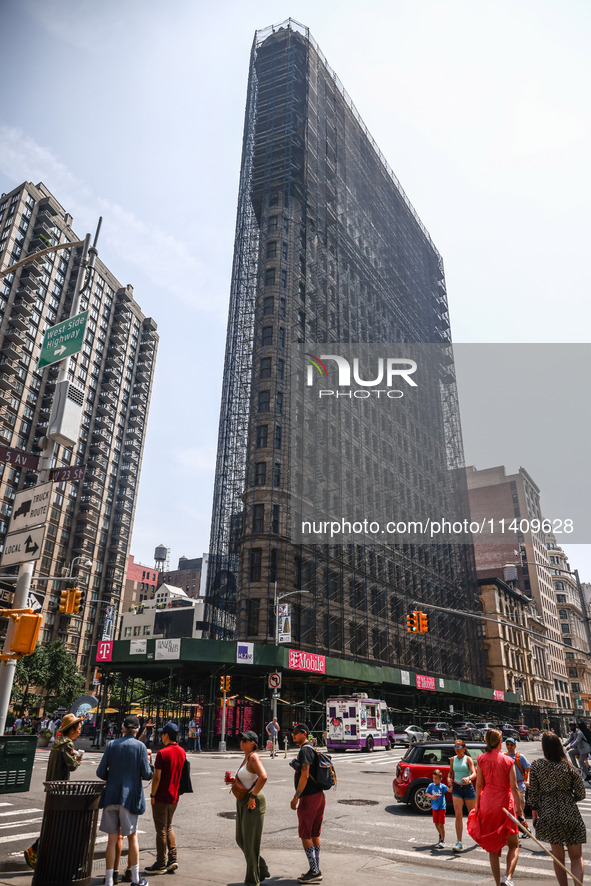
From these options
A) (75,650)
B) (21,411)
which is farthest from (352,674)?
(21,411)

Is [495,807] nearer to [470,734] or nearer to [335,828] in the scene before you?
[335,828]

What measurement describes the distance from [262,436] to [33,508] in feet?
Result: 142

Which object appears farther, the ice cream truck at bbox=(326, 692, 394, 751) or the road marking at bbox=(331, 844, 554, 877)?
the ice cream truck at bbox=(326, 692, 394, 751)

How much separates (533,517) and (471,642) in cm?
6020

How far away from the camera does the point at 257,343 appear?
2253 inches

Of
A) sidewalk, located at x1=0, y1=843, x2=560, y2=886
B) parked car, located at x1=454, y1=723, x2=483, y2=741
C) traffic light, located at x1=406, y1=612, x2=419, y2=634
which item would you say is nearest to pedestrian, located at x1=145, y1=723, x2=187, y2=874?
sidewalk, located at x1=0, y1=843, x2=560, y2=886

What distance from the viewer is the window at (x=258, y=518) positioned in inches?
1988

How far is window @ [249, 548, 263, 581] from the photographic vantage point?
48656 millimetres

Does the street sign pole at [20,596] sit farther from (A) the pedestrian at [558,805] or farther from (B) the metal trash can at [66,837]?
(A) the pedestrian at [558,805]

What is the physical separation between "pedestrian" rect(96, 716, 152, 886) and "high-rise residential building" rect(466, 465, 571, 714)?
362 ft

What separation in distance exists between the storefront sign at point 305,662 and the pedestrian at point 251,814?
32066 millimetres

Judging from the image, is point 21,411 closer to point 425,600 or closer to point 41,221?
point 41,221

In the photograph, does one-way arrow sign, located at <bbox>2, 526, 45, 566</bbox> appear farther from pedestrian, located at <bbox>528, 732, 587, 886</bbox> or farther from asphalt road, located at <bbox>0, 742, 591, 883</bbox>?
pedestrian, located at <bbox>528, 732, 587, 886</bbox>

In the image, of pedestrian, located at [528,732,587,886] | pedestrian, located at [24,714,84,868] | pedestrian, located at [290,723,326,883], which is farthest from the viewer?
pedestrian, located at [24,714,84,868]
